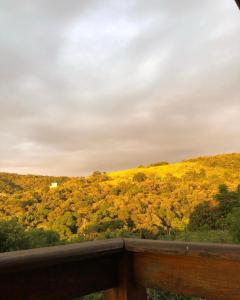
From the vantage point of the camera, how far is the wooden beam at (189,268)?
0.88m

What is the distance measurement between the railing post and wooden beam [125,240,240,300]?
0.02 m

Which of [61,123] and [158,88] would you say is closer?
[158,88]

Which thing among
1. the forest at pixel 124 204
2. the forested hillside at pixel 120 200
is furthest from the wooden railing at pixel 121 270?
the forested hillside at pixel 120 200

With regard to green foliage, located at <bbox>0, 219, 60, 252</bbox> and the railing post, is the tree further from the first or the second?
the railing post

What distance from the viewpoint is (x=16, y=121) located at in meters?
19.7

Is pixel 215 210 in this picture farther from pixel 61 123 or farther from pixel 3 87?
pixel 61 123

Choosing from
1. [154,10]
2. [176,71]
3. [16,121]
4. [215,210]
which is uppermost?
[16,121]

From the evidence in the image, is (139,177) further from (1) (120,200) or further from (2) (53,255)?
(2) (53,255)

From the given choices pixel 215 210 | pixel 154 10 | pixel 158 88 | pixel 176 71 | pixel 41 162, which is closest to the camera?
pixel 154 10

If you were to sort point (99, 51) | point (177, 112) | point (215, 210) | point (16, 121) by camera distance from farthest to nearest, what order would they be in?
point (16, 121), point (177, 112), point (215, 210), point (99, 51)

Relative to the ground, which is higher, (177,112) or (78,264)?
(177,112)

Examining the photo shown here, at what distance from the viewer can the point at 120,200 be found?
14188mm

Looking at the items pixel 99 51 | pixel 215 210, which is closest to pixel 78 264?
pixel 99 51

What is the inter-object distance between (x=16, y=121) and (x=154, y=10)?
1704 centimetres
